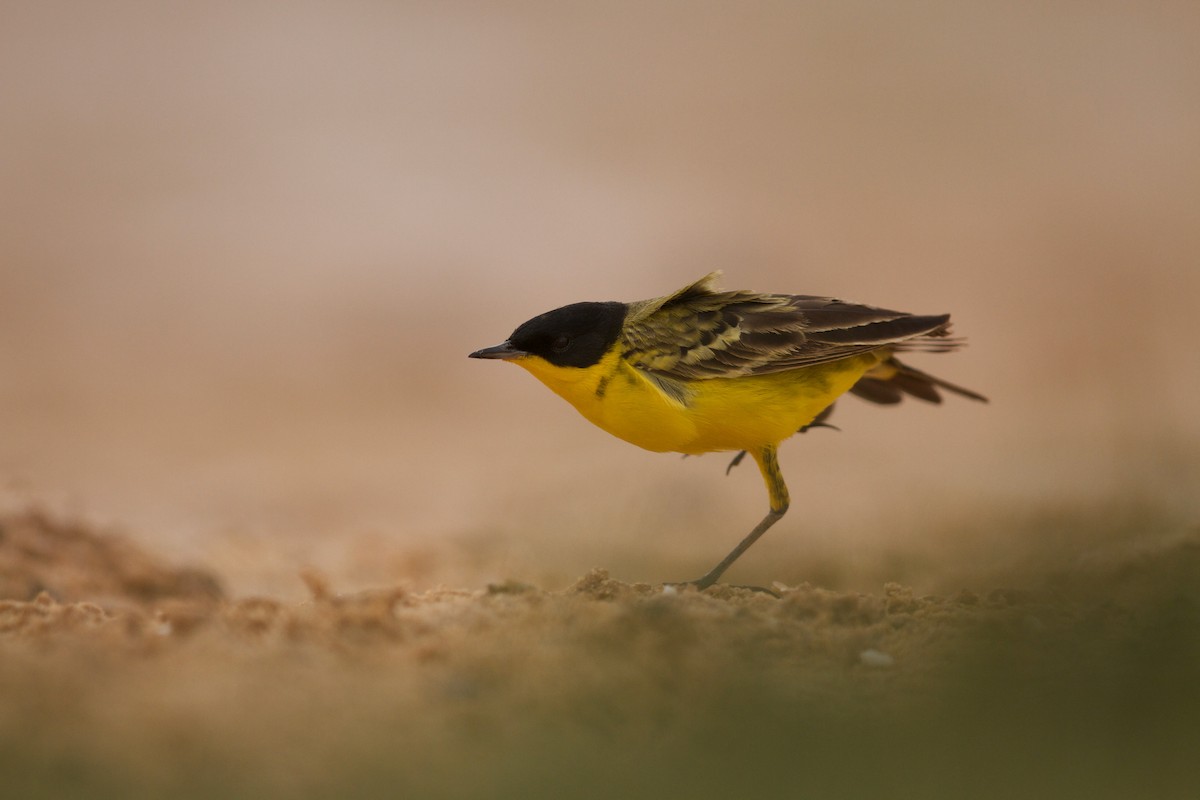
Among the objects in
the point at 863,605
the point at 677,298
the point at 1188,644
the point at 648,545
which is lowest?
the point at 648,545

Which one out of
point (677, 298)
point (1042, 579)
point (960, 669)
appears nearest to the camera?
point (960, 669)

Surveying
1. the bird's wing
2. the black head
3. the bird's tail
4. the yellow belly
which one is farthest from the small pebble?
the bird's tail

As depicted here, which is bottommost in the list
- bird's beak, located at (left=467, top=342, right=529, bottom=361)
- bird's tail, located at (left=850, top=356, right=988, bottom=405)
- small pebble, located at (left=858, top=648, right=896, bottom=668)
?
small pebble, located at (left=858, top=648, right=896, bottom=668)

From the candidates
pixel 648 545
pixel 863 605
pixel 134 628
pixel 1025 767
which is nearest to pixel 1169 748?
pixel 1025 767

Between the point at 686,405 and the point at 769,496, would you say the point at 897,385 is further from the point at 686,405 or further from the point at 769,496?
the point at 686,405

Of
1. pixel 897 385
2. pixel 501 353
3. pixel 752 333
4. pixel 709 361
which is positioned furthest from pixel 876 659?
pixel 897 385

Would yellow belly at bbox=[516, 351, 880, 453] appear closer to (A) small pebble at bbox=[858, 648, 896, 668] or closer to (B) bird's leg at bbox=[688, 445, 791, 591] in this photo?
(B) bird's leg at bbox=[688, 445, 791, 591]

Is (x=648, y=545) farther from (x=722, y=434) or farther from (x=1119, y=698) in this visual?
(x=1119, y=698)
